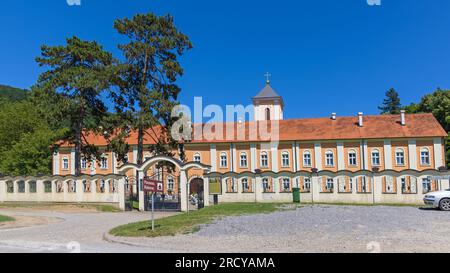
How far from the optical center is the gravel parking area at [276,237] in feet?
36.2

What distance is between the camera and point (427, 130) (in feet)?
147

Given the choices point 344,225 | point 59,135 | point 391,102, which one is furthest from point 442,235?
point 391,102

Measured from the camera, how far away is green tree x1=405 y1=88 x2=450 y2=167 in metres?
52.9

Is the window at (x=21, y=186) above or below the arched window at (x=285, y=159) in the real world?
below

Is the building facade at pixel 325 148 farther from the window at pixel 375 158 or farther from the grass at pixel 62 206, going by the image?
the grass at pixel 62 206

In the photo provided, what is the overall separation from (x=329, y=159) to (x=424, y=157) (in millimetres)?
9387

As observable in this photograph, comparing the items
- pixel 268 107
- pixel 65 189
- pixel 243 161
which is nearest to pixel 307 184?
pixel 65 189

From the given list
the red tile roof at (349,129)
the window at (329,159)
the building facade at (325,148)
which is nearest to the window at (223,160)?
the building facade at (325,148)

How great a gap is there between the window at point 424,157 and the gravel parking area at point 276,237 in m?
29.2

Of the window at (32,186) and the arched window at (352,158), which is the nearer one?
the window at (32,186)

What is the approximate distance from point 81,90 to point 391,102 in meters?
73.1

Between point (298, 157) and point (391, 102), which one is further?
point (391, 102)

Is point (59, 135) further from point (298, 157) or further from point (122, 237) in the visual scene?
point (122, 237)

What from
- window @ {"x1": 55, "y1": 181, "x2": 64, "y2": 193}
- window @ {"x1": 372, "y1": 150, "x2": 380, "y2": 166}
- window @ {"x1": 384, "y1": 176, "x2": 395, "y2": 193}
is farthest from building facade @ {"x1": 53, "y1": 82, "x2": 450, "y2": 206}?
window @ {"x1": 384, "y1": 176, "x2": 395, "y2": 193}
